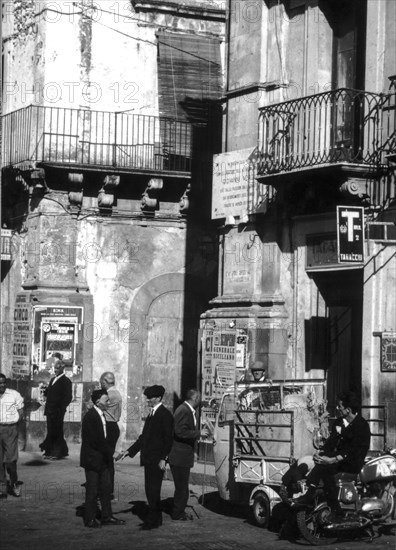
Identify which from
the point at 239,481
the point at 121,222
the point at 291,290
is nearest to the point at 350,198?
the point at 291,290

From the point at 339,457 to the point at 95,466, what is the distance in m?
2.84

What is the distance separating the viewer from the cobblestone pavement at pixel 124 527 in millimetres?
14516

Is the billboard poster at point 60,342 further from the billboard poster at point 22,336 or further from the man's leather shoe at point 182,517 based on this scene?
the man's leather shoe at point 182,517

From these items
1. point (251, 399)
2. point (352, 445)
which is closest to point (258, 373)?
point (251, 399)

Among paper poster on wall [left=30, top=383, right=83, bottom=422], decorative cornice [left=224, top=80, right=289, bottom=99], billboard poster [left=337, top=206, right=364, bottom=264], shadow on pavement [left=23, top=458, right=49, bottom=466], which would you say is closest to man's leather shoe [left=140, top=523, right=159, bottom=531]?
billboard poster [left=337, top=206, right=364, bottom=264]

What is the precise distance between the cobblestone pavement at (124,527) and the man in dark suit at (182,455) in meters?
0.24

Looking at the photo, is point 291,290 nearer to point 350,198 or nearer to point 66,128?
point 350,198

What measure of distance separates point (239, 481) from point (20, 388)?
9128 mm

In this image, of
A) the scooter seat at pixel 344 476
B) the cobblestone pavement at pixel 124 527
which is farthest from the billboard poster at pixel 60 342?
the scooter seat at pixel 344 476

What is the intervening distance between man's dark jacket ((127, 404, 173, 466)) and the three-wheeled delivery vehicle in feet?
3.22

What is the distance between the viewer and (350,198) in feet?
62.5

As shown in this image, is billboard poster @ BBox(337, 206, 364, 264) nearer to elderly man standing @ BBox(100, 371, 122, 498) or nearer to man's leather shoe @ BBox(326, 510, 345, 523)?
elderly man standing @ BBox(100, 371, 122, 498)

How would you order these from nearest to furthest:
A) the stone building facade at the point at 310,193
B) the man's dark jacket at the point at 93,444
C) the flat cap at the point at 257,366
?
the man's dark jacket at the point at 93,444 < the stone building facade at the point at 310,193 < the flat cap at the point at 257,366

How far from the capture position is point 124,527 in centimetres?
1577
